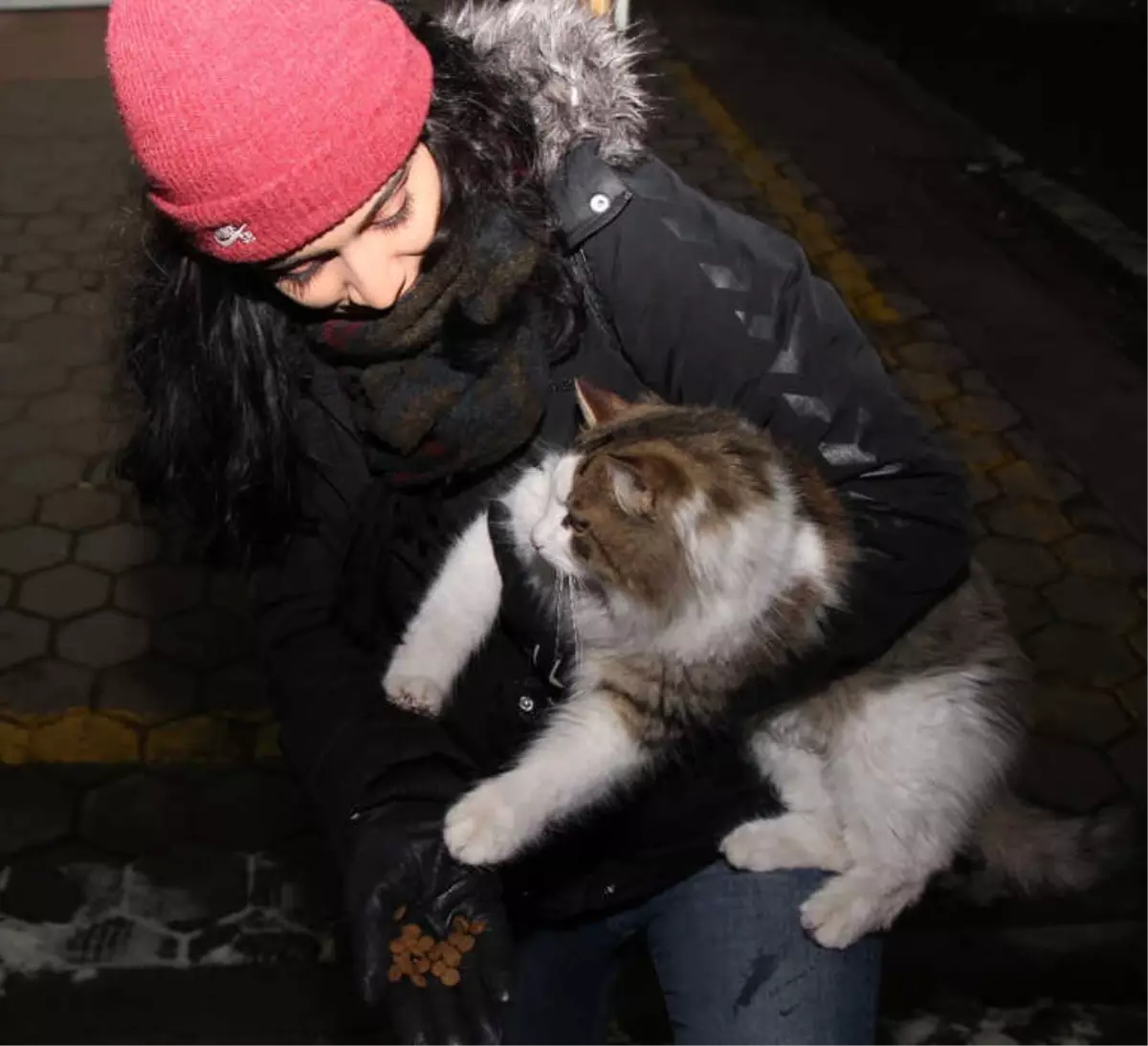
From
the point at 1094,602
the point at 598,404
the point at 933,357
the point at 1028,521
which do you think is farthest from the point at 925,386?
the point at 598,404

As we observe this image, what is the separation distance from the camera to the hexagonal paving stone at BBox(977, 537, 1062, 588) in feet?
11.8

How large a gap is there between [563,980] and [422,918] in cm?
34

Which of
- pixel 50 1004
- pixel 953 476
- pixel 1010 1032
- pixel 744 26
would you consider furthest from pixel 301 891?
pixel 744 26

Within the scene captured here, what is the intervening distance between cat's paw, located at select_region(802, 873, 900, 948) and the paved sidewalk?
75cm

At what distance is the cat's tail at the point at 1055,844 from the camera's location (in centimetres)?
219

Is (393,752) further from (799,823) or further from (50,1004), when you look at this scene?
(50,1004)

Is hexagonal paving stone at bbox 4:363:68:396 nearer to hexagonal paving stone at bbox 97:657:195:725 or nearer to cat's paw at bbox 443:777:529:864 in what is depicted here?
hexagonal paving stone at bbox 97:657:195:725

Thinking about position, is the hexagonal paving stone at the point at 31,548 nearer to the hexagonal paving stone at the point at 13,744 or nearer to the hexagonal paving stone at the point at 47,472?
the hexagonal paving stone at the point at 47,472

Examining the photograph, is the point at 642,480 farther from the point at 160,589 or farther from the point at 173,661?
the point at 160,589

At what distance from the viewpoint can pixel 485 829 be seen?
6.14 feet

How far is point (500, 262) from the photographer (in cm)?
166

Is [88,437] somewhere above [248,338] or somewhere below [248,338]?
below

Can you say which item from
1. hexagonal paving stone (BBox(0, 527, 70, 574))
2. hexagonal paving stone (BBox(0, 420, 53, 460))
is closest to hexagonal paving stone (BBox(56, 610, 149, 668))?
hexagonal paving stone (BBox(0, 527, 70, 574))

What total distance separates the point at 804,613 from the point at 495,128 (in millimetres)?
895
